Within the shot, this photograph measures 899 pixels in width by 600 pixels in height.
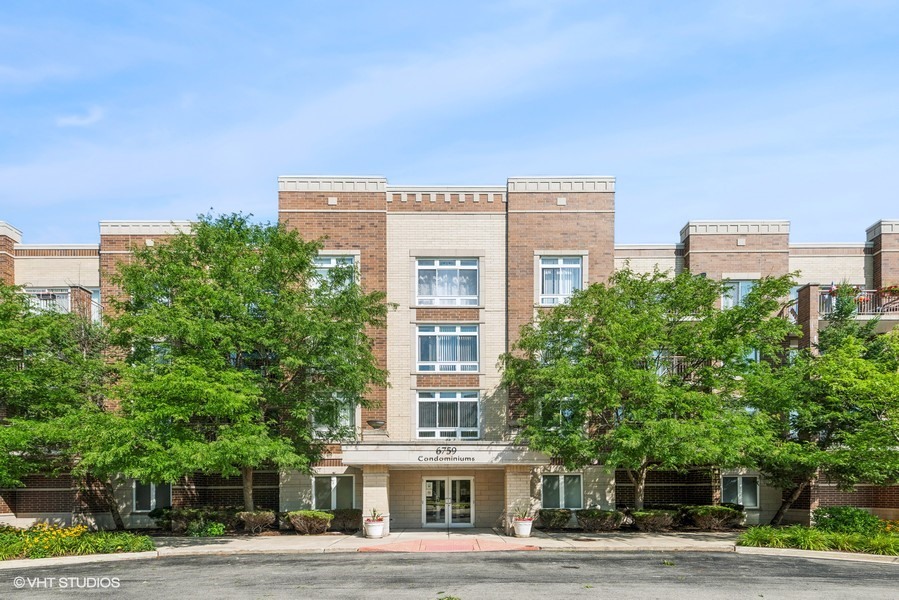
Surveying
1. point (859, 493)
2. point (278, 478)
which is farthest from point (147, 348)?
point (859, 493)

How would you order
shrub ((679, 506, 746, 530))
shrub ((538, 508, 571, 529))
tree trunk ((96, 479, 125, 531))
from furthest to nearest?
shrub ((538, 508, 571, 529)) < tree trunk ((96, 479, 125, 531)) < shrub ((679, 506, 746, 530))

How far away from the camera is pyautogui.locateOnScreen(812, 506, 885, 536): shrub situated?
22688mm

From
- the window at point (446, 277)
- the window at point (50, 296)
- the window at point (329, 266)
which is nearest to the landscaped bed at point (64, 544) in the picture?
the window at point (329, 266)

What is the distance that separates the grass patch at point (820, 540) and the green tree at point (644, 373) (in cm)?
245

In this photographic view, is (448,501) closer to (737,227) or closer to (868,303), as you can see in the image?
(737,227)

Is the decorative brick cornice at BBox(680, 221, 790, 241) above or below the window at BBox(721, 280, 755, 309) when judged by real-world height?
above

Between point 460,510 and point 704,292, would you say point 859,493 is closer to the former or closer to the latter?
point 704,292

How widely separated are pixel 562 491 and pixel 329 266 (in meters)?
12.4

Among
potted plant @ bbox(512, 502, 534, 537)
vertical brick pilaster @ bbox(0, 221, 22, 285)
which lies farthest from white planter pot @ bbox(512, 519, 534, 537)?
vertical brick pilaster @ bbox(0, 221, 22, 285)

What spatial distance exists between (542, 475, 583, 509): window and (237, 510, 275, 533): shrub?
10299mm

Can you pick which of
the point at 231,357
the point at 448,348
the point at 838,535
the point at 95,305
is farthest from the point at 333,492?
the point at 838,535

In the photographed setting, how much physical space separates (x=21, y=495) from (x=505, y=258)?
20542mm

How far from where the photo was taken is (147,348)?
2522 cm

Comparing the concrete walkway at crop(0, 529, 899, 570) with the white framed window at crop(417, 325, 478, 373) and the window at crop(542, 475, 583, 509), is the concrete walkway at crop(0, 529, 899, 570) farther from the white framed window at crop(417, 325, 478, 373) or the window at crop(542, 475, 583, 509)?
the white framed window at crop(417, 325, 478, 373)
